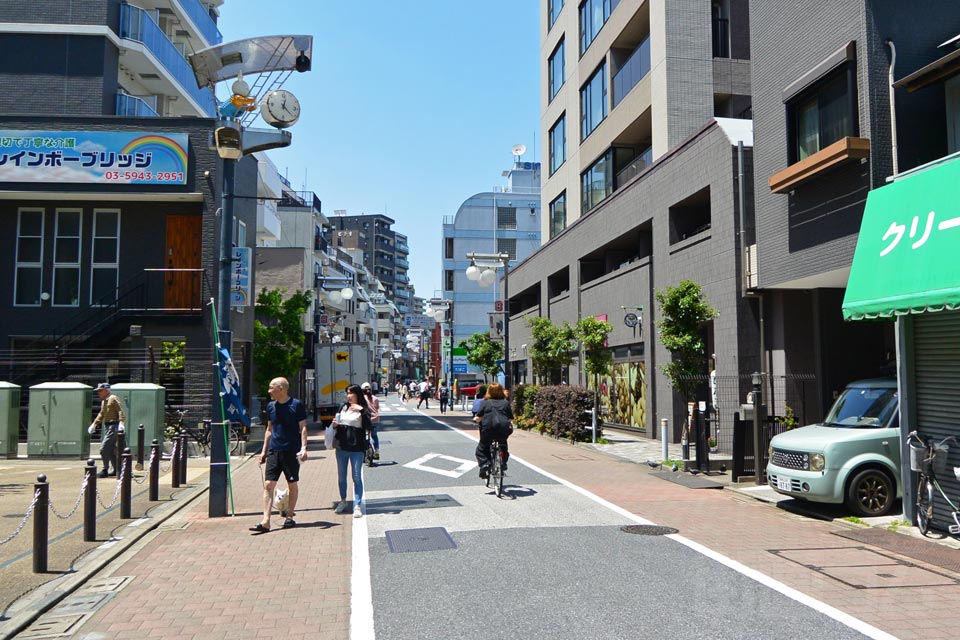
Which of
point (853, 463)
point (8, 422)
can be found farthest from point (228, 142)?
point (8, 422)

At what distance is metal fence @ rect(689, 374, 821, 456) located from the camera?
1708 cm

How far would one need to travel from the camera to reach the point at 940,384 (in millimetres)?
9508

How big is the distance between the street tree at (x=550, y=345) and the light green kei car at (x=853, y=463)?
1569cm

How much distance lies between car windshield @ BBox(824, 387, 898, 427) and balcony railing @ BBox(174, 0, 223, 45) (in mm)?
30767

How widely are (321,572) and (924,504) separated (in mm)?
7029

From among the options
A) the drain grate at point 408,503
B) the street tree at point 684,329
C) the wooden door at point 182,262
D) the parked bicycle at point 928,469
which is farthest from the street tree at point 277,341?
the parked bicycle at point 928,469

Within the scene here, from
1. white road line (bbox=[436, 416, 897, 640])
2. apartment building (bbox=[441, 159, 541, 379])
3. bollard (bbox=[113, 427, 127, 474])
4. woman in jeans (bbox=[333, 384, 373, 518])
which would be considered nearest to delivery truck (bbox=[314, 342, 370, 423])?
bollard (bbox=[113, 427, 127, 474])

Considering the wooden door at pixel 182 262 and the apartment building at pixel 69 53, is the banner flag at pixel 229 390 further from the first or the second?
the apartment building at pixel 69 53

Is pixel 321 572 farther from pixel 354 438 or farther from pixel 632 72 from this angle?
pixel 632 72

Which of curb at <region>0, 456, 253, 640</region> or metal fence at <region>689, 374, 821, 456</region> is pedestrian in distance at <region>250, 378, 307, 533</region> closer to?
curb at <region>0, 456, 253, 640</region>

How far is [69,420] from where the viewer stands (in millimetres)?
18688

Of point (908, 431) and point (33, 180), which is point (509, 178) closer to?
point (33, 180)

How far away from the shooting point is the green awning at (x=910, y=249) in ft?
28.3

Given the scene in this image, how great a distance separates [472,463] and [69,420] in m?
9.98
